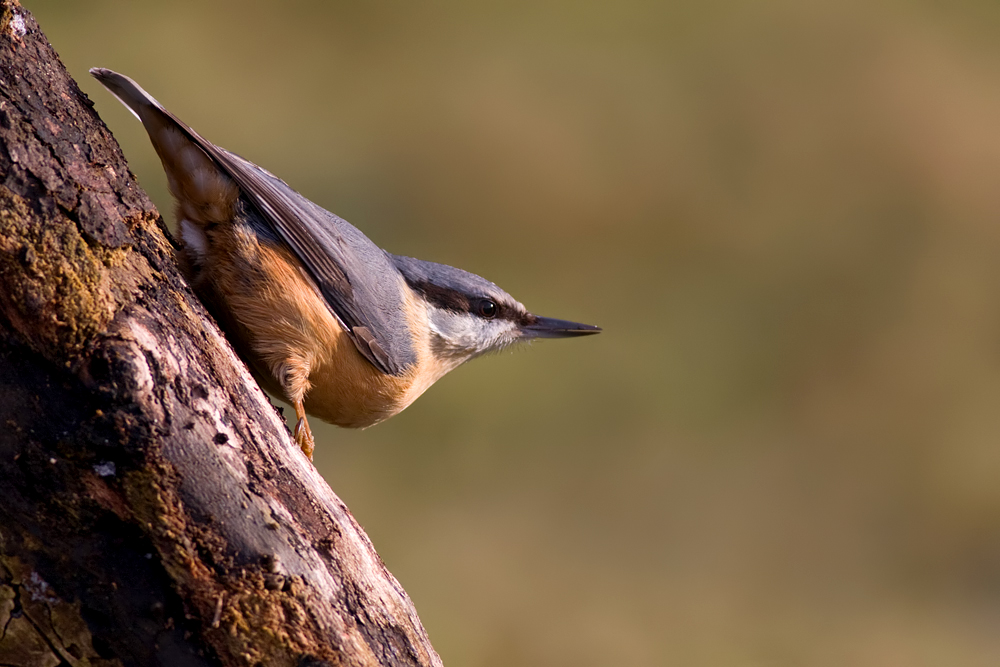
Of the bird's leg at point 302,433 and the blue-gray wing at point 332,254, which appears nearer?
the blue-gray wing at point 332,254

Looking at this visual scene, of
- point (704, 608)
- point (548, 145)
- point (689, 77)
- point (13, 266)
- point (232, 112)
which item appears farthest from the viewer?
point (689, 77)

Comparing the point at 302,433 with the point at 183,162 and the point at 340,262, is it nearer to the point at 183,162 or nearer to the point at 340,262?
the point at 340,262

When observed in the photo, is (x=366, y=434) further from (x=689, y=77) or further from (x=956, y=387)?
(x=956, y=387)

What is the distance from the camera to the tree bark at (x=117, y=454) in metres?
1.47

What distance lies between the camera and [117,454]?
1504 mm

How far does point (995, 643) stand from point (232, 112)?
8.19 m

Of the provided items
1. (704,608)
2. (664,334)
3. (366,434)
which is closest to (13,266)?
(366,434)

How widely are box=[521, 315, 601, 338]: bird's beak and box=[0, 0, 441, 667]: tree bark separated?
196 centimetres

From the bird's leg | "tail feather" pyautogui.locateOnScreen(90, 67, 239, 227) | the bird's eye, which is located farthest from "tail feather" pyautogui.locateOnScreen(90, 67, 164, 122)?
the bird's eye

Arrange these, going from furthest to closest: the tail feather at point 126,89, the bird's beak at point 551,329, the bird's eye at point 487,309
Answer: the bird's beak at point 551,329, the bird's eye at point 487,309, the tail feather at point 126,89

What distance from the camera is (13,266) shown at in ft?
4.77

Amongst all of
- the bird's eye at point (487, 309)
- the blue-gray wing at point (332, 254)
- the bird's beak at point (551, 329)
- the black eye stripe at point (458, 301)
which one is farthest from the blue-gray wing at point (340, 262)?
the bird's beak at point (551, 329)

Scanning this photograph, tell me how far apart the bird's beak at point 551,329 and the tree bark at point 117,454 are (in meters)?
1.96

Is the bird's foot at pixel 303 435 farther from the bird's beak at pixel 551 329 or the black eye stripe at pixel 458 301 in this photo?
the bird's beak at pixel 551 329
